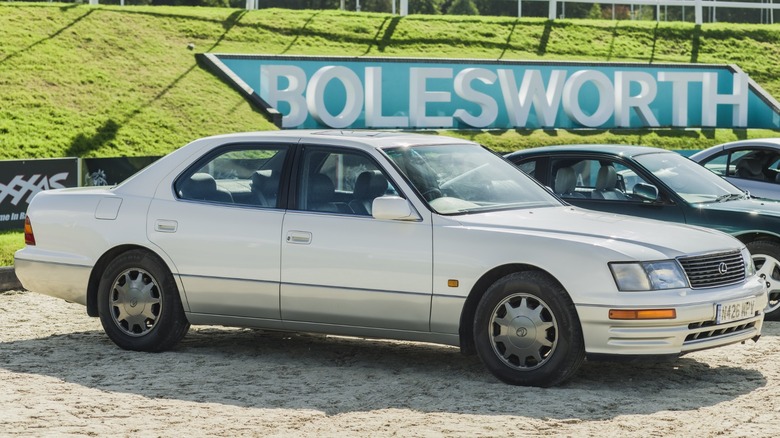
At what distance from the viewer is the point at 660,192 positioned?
1113cm

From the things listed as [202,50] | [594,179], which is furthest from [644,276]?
[202,50]

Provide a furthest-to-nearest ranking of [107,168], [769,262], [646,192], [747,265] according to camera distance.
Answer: [107,168] → [646,192] → [769,262] → [747,265]

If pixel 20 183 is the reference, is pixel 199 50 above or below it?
above

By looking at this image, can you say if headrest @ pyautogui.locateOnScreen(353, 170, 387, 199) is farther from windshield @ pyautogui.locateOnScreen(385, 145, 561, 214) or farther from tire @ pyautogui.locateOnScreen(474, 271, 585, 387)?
tire @ pyautogui.locateOnScreen(474, 271, 585, 387)

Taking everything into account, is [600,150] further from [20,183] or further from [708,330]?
[20,183]

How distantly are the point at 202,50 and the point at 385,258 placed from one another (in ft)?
82.0

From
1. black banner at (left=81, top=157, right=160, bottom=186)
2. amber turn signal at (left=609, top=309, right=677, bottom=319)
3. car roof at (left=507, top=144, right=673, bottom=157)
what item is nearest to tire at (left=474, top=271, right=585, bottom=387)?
amber turn signal at (left=609, top=309, right=677, bottom=319)

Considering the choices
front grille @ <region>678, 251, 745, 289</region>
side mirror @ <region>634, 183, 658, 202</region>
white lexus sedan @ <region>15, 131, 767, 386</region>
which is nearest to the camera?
white lexus sedan @ <region>15, 131, 767, 386</region>

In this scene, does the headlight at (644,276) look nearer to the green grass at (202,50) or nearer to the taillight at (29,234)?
the taillight at (29,234)

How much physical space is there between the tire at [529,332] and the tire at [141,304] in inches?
Result: 93.2

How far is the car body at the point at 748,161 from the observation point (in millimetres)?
13688

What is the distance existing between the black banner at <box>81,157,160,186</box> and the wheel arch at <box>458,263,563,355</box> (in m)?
10.6

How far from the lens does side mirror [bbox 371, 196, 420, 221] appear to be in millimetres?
7980

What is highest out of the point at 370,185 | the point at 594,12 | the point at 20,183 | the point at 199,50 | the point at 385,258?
the point at 594,12
